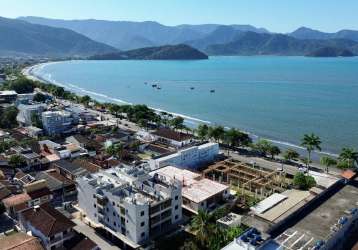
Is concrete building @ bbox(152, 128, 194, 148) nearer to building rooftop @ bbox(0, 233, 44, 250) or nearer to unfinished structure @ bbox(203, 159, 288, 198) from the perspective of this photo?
unfinished structure @ bbox(203, 159, 288, 198)

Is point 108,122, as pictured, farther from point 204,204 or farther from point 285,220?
point 285,220

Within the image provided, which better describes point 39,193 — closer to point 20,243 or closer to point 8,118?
point 20,243

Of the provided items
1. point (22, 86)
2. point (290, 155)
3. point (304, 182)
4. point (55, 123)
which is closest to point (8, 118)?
point (55, 123)

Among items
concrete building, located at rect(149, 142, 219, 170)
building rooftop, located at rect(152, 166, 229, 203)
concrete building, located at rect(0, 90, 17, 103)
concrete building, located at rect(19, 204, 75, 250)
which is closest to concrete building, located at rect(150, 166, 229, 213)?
building rooftop, located at rect(152, 166, 229, 203)

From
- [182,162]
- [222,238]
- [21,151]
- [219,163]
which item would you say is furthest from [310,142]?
[21,151]

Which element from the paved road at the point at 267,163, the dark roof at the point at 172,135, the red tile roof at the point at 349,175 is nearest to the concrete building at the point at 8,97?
the dark roof at the point at 172,135
